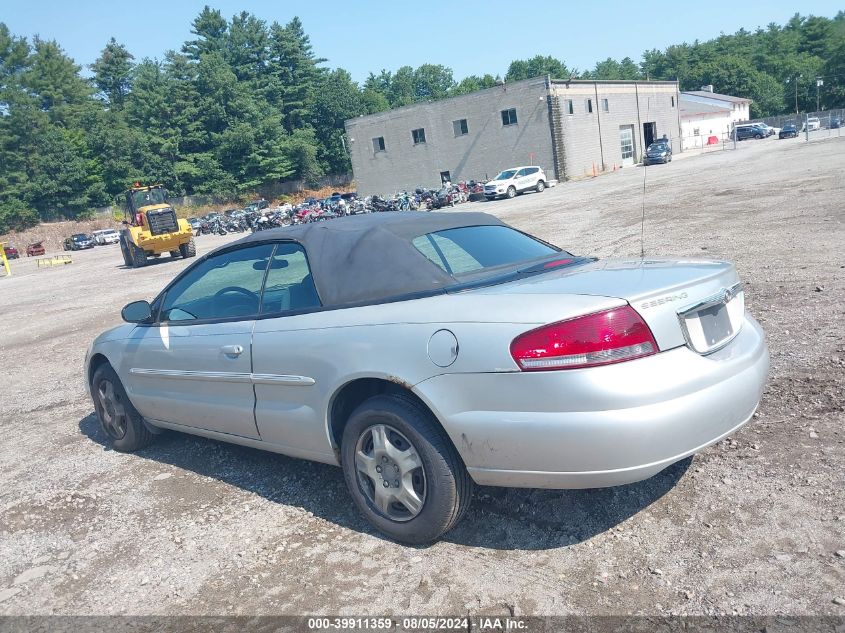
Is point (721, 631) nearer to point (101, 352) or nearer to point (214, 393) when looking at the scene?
point (214, 393)

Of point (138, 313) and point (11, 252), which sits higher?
point (138, 313)

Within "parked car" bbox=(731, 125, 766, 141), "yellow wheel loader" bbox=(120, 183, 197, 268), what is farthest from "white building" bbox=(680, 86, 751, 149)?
"yellow wheel loader" bbox=(120, 183, 197, 268)

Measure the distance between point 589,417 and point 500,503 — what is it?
3.65ft

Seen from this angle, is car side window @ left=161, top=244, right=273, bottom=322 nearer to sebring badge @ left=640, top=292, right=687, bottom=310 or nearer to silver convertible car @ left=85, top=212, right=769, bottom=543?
silver convertible car @ left=85, top=212, right=769, bottom=543

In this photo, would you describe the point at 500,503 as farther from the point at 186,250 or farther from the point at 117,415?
the point at 186,250

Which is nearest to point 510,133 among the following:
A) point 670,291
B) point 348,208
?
point 348,208

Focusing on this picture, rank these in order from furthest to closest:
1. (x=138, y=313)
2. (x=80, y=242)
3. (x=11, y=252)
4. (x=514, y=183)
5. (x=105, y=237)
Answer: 1. (x=105, y=237)
2. (x=11, y=252)
3. (x=80, y=242)
4. (x=514, y=183)
5. (x=138, y=313)

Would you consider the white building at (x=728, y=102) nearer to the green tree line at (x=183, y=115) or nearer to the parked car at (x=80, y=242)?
the green tree line at (x=183, y=115)

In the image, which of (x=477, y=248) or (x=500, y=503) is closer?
(x=500, y=503)

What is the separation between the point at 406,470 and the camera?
3.27m

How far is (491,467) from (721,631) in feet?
3.46

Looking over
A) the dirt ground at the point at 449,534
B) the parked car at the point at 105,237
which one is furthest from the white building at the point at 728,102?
the dirt ground at the point at 449,534

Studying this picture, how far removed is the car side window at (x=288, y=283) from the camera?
12.5 ft

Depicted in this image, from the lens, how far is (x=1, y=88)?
79.3 m
